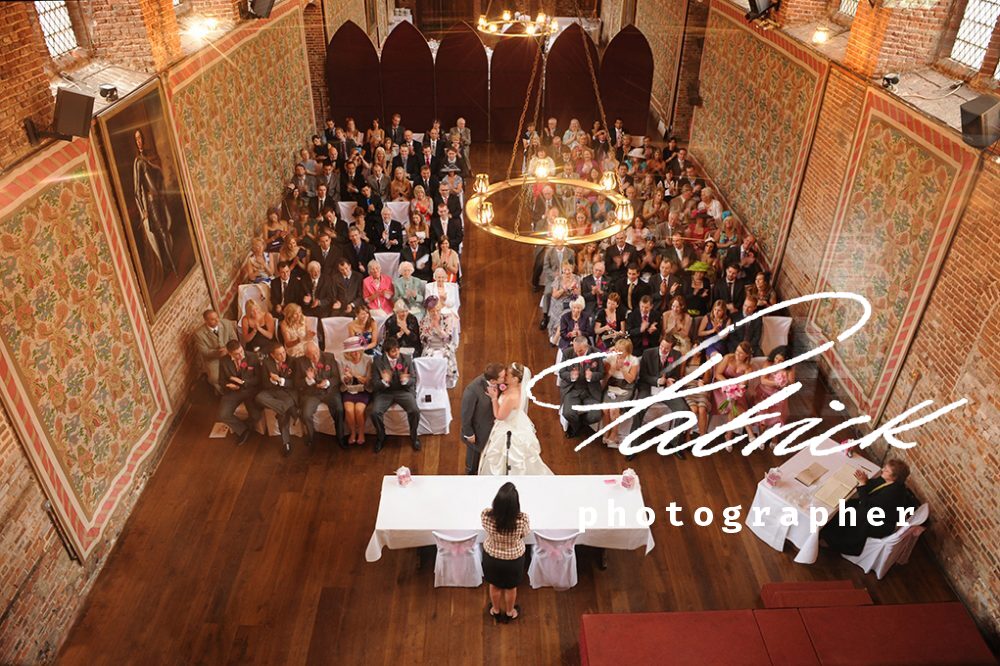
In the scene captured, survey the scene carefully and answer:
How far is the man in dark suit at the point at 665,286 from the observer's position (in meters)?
8.01

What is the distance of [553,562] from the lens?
5473mm

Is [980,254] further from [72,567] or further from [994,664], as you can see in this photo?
[72,567]

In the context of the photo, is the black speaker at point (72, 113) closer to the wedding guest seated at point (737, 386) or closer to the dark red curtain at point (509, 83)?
the wedding guest seated at point (737, 386)

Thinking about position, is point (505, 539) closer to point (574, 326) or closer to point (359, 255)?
point (574, 326)

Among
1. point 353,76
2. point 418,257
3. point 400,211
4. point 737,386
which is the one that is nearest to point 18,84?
point 418,257

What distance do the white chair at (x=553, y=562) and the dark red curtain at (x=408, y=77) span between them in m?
11.3

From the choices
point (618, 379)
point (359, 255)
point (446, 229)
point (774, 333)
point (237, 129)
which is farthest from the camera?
point (446, 229)

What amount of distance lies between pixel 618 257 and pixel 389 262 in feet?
9.58

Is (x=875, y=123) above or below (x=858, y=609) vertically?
above

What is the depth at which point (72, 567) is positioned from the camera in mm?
5328

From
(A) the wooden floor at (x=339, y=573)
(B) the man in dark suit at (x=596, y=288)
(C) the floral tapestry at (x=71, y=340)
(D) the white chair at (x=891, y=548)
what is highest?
(C) the floral tapestry at (x=71, y=340)

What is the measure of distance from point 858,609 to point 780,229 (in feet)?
17.5

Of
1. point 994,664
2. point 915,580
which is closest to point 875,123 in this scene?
point 915,580

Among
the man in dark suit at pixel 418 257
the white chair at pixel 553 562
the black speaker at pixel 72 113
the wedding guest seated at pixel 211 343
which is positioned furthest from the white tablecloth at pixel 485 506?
the man in dark suit at pixel 418 257
